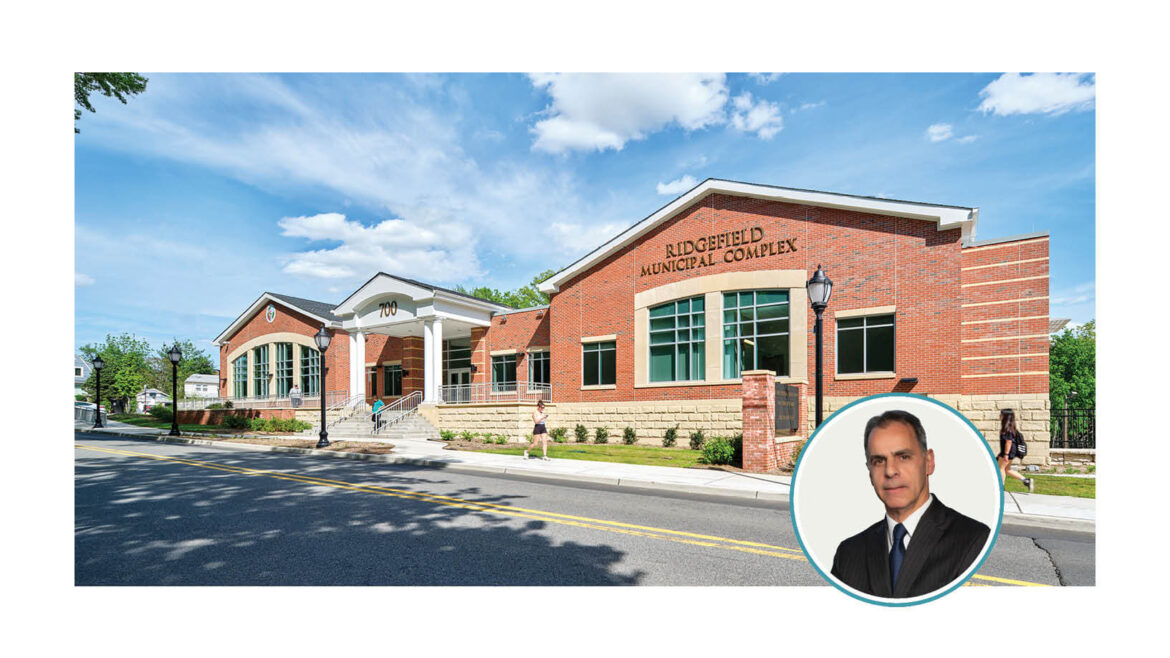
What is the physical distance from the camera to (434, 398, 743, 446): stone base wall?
20047 mm

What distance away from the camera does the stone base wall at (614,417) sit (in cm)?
2005

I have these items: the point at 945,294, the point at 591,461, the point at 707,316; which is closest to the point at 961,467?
the point at 591,461

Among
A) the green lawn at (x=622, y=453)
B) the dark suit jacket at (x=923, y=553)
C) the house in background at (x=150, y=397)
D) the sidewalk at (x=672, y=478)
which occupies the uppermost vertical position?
the dark suit jacket at (x=923, y=553)

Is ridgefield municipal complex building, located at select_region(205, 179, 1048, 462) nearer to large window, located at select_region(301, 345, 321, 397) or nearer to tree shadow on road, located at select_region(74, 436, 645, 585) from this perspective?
large window, located at select_region(301, 345, 321, 397)

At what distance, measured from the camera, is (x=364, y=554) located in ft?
19.5

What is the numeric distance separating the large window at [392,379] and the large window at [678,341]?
17.1m

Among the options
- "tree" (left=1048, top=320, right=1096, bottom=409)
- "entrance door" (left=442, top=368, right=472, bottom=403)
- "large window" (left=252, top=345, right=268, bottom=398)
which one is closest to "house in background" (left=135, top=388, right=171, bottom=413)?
"large window" (left=252, top=345, right=268, bottom=398)

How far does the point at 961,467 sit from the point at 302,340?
121 ft

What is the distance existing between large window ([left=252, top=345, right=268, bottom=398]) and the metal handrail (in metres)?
13.2

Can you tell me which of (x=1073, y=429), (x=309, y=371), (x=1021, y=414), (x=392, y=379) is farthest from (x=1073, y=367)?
(x=309, y=371)

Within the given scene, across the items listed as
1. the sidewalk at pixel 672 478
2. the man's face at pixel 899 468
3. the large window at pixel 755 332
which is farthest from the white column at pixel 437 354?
the man's face at pixel 899 468

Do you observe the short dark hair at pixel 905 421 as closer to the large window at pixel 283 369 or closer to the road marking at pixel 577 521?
the road marking at pixel 577 521

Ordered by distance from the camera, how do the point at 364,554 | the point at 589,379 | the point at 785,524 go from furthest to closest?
the point at 589,379 < the point at 785,524 < the point at 364,554

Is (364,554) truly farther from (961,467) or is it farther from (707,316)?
(707,316)
